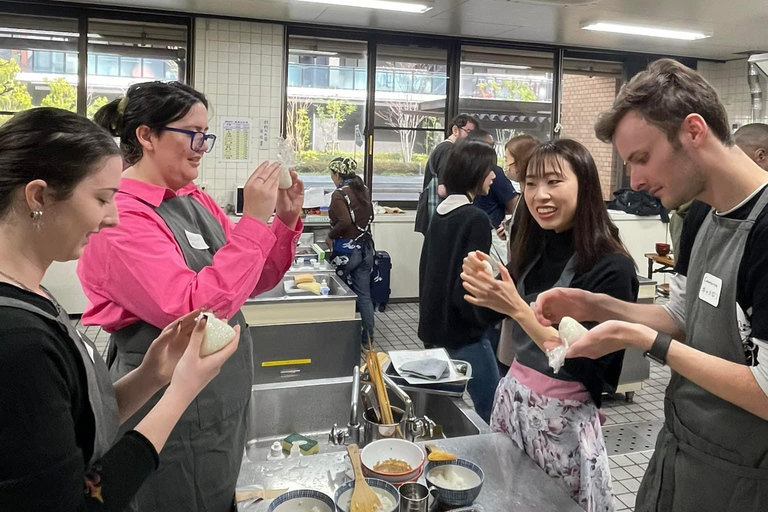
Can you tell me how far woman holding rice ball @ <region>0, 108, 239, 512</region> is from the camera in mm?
769

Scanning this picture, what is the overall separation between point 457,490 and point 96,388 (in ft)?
2.53

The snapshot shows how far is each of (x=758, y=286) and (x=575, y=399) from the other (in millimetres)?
634

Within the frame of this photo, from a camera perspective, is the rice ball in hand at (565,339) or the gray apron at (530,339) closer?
the rice ball in hand at (565,339)

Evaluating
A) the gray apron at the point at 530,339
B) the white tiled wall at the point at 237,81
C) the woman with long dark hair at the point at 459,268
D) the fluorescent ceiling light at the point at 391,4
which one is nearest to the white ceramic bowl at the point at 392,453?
the gray apron at the point at 530,339

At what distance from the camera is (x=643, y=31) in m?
5.67

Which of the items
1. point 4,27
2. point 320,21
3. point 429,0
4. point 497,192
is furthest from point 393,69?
point 4,27

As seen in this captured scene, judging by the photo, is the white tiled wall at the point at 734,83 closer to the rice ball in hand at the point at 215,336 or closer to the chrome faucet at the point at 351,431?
the chrome faucet at the point at 351,431

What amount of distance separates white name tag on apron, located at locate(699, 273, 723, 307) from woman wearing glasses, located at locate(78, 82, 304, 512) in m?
1.02

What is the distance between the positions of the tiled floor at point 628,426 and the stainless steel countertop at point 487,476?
1.37 metres

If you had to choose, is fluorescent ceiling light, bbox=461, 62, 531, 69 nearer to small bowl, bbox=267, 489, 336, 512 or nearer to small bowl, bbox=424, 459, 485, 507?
small bowl, bbox=424, 459, 485, 507

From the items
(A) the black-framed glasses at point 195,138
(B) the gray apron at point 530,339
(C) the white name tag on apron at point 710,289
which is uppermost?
(A) the black-framed glasses at point 195,138

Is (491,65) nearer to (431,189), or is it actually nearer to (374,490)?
(431,189)

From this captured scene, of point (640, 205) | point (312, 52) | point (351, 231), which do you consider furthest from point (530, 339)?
point (640, 205)

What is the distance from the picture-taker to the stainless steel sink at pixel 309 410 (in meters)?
1.96
